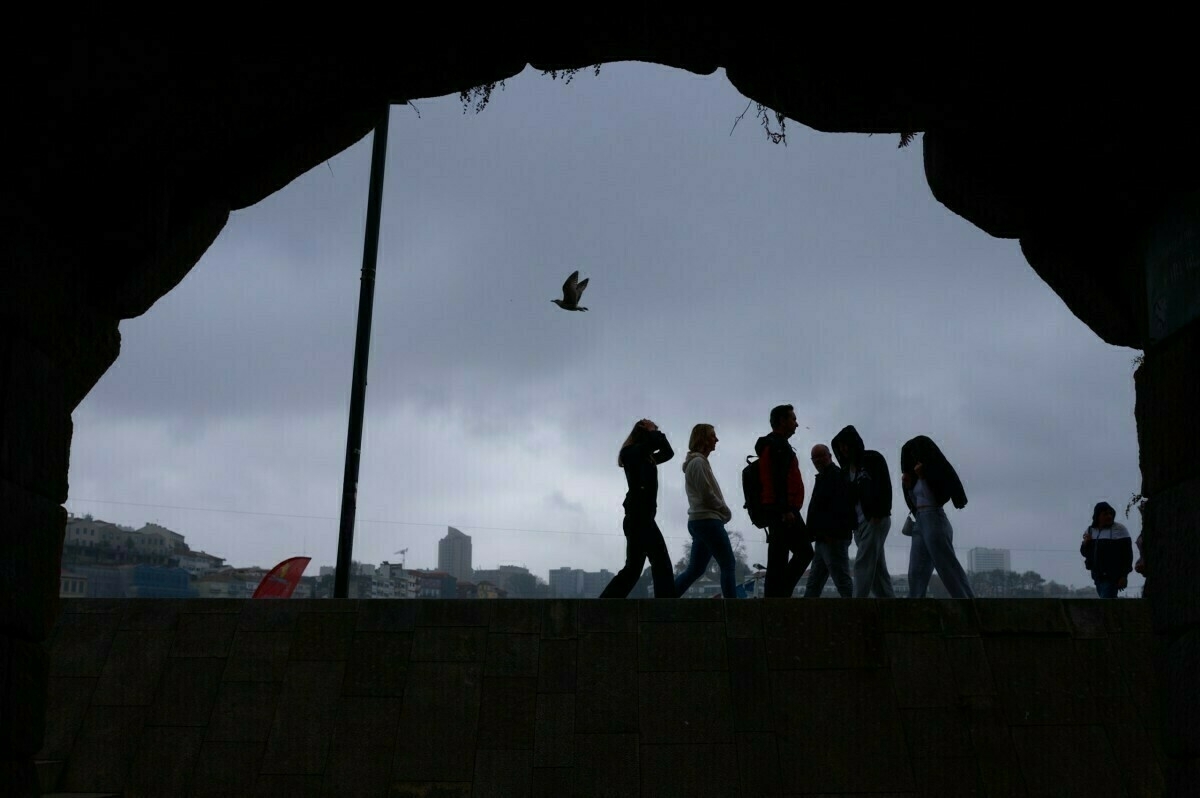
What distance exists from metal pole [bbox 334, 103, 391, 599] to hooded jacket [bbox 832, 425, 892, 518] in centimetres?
411

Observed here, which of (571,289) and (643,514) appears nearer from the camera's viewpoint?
(643,514)

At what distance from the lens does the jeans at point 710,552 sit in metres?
9.02

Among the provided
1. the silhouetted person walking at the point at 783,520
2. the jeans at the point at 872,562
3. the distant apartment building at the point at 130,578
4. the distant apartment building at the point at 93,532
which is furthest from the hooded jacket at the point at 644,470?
the distant apartment building at the point at 93,532

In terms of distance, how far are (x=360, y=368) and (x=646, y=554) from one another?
9.59ft

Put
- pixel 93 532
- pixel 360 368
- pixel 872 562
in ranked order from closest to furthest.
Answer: pixel 872 562, pixel 360 368, pixel 93 532

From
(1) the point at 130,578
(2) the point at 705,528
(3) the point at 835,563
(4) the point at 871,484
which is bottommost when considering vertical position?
(3) the point at 835,563

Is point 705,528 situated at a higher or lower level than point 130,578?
lower

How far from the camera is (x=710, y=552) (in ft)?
30.0

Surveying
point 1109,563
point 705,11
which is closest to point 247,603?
point 705,11

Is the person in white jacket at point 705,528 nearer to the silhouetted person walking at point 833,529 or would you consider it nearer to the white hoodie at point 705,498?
the white hoodie at point 705,498

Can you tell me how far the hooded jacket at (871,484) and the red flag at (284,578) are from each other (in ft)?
17.7

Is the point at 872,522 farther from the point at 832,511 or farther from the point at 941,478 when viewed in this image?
the point at 941,478

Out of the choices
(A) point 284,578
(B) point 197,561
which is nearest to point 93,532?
(B) point 197,561

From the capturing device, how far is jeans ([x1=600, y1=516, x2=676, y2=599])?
8.81 m
